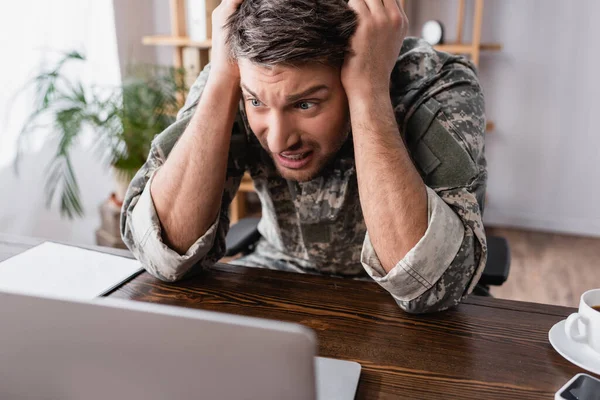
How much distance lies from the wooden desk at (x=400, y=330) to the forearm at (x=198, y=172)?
3.6 inches

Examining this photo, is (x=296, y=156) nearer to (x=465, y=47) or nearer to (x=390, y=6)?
(x=390, y=6)

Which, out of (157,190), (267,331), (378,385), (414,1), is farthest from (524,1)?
(267,331)

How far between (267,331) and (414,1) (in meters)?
2.91

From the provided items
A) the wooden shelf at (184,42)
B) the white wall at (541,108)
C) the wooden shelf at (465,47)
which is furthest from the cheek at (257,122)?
the white wall at (541,108)

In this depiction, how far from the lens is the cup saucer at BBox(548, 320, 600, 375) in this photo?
71 cm

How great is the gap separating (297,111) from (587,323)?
56cm

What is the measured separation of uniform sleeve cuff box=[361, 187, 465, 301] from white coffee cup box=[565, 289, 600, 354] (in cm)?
19

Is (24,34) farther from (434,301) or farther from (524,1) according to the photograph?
(524,1)

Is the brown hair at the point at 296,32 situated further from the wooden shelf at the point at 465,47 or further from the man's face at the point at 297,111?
the wooden shelf at the point at 465,47

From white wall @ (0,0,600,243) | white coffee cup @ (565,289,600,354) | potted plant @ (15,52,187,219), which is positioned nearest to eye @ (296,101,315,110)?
white coffee cup @ (565,289,600,354)

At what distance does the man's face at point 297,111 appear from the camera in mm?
963

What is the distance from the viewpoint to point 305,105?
100 cm

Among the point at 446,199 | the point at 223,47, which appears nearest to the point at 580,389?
the point at 446,199

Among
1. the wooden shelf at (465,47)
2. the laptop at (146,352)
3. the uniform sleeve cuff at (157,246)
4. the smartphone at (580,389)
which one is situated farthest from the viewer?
the wooden shelf at (465,47)
